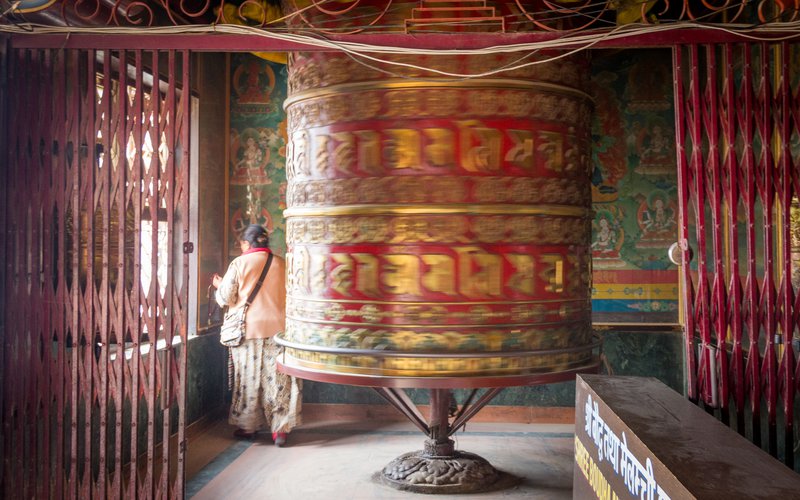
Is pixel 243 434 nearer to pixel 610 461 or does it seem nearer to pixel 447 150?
pixel 447 150

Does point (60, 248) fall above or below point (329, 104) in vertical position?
below

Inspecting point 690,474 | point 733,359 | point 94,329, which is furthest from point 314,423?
point 690,474

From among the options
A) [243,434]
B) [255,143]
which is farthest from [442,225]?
[255,143]

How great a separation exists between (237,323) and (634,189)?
3.81 meters

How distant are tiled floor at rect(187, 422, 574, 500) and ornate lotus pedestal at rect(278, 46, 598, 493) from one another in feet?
Answer: 4.19

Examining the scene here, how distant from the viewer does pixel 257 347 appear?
629 cm

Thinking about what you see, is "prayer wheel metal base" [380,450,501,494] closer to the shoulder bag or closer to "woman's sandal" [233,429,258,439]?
"woman's sandal" [233,429,258,439]

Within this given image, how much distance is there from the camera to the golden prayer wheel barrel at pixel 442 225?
4012mm

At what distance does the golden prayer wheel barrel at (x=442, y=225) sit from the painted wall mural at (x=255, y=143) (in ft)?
10.2

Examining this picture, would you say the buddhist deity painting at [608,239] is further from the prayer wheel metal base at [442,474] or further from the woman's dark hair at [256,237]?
the woman's dark hair at [256,237]

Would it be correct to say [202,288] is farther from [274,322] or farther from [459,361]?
[459,361]

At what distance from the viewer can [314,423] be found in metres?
6.93

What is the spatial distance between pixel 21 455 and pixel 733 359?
3941 mm

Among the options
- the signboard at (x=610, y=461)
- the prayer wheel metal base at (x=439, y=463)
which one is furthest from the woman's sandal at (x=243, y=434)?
the signboard at (x=610, y=461)
